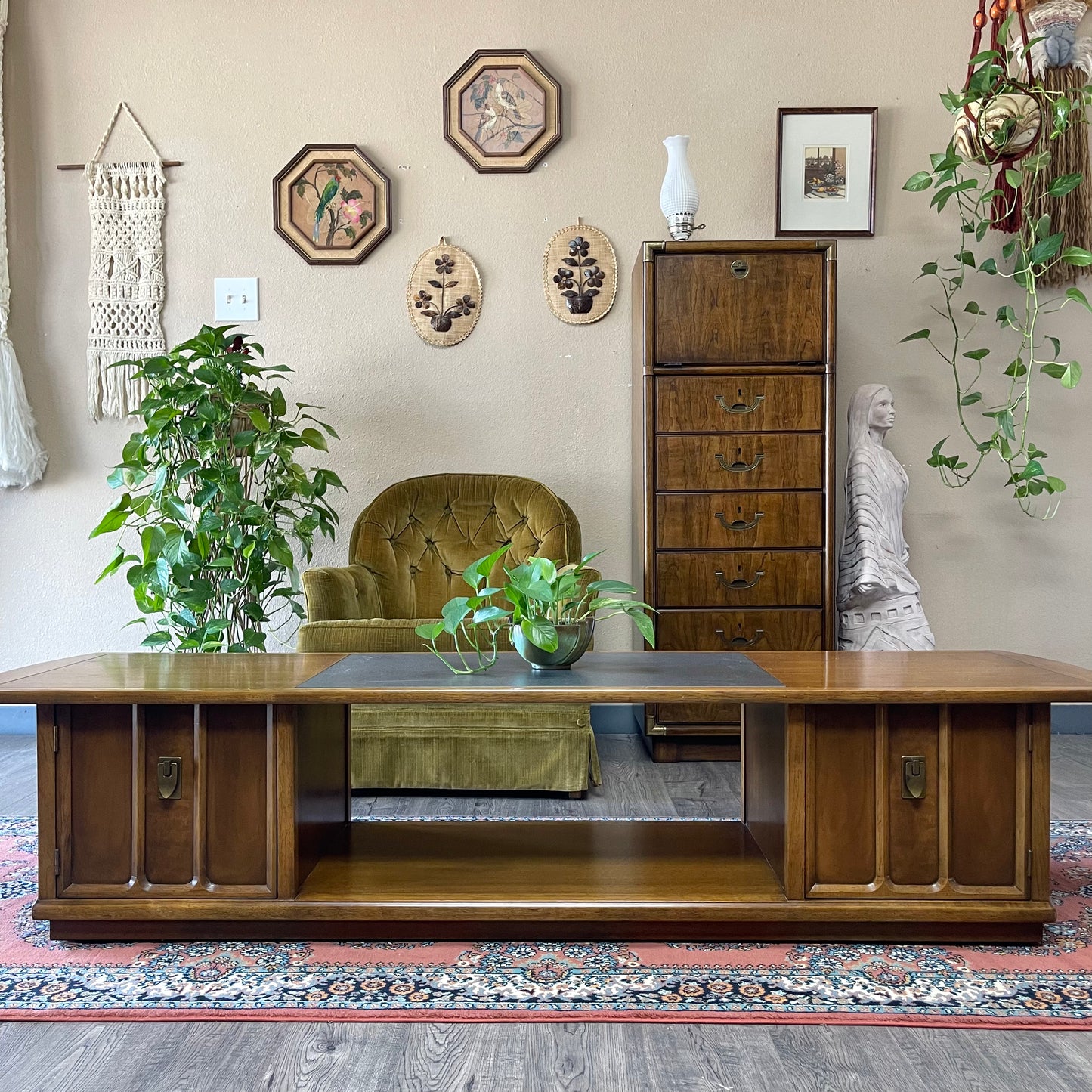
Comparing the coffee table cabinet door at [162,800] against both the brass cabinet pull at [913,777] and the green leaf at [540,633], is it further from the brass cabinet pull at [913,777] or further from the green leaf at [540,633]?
the brass cabinet pull at [913,777]

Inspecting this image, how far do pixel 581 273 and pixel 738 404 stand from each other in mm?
876

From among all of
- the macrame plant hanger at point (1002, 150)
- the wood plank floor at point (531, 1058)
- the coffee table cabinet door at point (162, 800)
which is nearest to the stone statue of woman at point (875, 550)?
the macrame plant hanger at point (1002, 150)

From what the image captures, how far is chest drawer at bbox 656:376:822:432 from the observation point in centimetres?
308

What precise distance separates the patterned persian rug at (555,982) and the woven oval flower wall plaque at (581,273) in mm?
2469

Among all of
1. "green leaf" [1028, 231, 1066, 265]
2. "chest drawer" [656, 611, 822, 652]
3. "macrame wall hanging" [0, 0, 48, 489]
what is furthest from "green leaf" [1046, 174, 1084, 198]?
"macrame wall hanging" [0, 0, 48, 489]

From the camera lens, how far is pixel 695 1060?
133 cm

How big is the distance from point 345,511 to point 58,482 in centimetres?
109

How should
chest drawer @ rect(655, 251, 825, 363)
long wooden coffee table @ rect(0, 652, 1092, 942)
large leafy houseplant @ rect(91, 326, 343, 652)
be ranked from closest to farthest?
long wooden coffee table @ rect(0, 652, 1092, 942), large leafy houseplant @ rect(91, 326, 343, 652), chest drawer @ rect(655, 251, 825, 363)

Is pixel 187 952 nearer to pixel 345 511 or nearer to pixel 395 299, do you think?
pixel 345 511

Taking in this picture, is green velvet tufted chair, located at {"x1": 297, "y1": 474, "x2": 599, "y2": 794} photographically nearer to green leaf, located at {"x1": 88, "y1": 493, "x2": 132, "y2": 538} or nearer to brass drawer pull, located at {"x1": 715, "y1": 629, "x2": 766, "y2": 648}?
brass drawer pull, located at {"x1": 715, "y1": 629, "x2": 766, "y2": 648}

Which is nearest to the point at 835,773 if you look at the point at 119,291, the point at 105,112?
the point at 119,291

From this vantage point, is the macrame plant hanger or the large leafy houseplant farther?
the large leafy houseplant

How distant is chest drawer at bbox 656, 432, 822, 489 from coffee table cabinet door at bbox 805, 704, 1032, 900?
1.52m

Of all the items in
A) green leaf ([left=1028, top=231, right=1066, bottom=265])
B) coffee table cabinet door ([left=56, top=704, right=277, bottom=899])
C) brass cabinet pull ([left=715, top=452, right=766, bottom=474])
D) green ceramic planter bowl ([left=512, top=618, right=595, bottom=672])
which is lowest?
coffee table cabinet door ([left=56, top=704, right=277, bottom=899])
